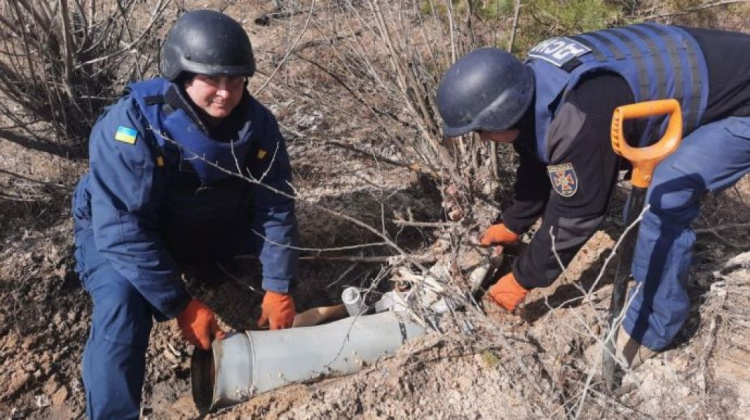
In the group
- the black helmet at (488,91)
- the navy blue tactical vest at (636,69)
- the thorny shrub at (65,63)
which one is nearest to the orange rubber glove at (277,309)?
the black helmet at (488,91)

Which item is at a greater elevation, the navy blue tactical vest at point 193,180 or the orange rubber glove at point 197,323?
the navy blue tactical vest at point 193,180

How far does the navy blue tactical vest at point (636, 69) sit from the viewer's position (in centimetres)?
231

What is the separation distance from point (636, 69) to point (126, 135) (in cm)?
187

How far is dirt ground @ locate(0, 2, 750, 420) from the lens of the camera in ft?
8.23

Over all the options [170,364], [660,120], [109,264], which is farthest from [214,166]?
[660,120]

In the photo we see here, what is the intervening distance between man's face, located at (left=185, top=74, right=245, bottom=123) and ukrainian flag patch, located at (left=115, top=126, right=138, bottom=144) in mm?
253

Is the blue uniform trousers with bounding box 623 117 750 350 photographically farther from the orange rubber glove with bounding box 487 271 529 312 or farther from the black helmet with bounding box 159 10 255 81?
the black helmet with bounding box 159 10 255 81

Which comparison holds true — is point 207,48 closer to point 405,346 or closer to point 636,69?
point 405,346

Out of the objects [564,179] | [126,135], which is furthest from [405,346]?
[126,135]

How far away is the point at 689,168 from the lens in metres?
2.40

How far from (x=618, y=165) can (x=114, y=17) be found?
271 centimetres

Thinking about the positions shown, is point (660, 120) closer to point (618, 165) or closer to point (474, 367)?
point (618, 165)

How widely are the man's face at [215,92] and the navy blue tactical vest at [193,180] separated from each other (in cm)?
8

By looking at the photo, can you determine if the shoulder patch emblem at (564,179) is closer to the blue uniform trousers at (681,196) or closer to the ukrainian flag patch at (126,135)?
the blue uniform trousers at (681,196)
